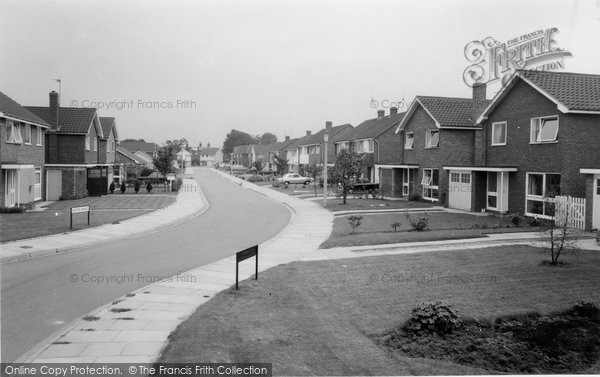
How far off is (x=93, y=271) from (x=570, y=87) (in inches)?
840

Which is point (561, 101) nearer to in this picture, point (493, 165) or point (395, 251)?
point (493, 165)

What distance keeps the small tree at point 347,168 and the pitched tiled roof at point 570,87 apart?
11914 millimetres

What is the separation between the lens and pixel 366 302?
10.0 metres

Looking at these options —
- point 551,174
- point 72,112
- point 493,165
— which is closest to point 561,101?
point 551,174

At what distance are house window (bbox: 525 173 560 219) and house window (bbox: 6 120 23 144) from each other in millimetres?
27373

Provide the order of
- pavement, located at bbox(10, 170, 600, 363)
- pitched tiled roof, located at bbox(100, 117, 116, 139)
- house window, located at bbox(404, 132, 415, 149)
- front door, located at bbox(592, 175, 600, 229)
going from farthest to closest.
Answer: pitched tiled roof, located at bbox(100, 117, 116, 139)
house window, located at bbox(404, 132, 415, 149)
front door, located at bbox(592, 175, 600, 229)
pavement, located at bbox(10, 170, 600, 363)

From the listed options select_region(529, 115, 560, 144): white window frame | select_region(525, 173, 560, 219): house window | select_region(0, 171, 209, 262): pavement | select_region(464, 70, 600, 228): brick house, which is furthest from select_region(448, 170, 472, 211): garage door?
select_region(0, 171, 209, 262): pavement

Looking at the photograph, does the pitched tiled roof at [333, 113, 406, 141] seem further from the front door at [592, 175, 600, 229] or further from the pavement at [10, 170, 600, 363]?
the pavement at [10, 170, 600, 363]

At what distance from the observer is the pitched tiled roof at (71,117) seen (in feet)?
122

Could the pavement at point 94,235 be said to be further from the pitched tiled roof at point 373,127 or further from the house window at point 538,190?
the pitched tiled roof at point 373,127

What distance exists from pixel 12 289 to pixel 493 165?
2328 centimetres

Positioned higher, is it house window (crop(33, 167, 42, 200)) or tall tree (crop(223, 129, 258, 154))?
tall tree (crop(223, 129, 258, 154))

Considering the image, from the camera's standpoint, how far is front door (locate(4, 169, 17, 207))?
26.6m

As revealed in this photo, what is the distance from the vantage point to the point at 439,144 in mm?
31844
